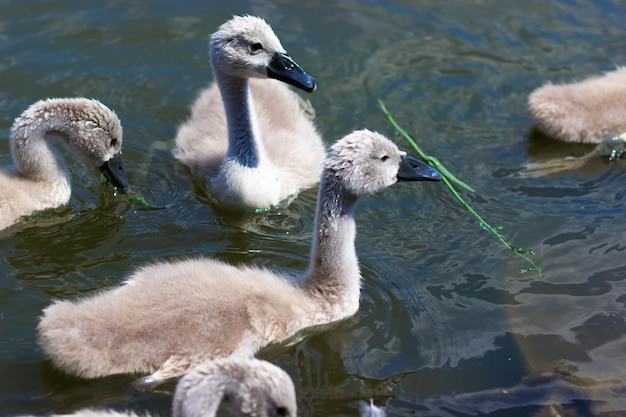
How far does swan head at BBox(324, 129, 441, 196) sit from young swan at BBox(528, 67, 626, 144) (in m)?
2.51

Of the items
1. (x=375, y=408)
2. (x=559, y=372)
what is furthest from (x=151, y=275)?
(x=559, y=372)

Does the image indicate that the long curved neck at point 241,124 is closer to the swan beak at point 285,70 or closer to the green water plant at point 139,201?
the swan beak at point 285,70

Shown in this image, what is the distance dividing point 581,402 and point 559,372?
0.89 ft

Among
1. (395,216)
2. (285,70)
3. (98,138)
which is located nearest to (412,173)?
(395,216)

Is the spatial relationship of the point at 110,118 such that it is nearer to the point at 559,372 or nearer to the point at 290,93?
the point at 290,93

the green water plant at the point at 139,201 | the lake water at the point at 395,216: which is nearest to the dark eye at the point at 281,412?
the lake water at the point at 395,216

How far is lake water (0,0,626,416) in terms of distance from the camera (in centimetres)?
581

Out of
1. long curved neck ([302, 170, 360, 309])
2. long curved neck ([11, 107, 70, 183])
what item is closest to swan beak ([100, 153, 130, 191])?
long curved neck ([11, 107, 70, 183])

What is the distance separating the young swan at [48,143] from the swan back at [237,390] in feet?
10.4

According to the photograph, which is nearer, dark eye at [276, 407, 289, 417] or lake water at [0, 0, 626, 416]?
dark eye at [276, 407, 289, 417]

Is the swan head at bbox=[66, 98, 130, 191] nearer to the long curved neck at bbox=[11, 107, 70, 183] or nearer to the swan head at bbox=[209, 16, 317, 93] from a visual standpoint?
the long curved neck at bbox=[11, 107, 70, 183]

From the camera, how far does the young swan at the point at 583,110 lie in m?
8.34

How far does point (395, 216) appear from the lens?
746 centimetres

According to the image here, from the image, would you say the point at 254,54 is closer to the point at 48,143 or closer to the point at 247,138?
the point at 247,138
